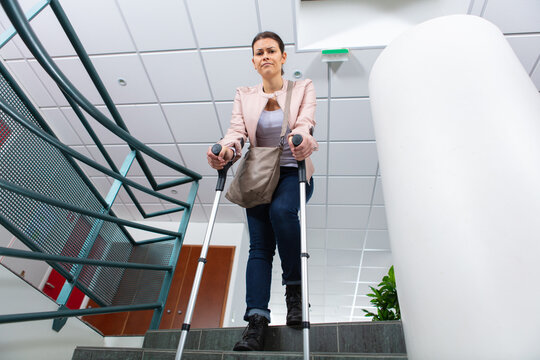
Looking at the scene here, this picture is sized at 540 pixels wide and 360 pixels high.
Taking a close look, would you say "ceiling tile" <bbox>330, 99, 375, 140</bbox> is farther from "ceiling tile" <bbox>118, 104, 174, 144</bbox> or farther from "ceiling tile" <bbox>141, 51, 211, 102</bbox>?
"ceiling tile" <bbox>118, 104, 174, 144</bbox>

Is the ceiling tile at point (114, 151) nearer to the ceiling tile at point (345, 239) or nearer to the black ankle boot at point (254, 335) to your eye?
the ceiling tile at point (345, 239)

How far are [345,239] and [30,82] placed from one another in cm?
496

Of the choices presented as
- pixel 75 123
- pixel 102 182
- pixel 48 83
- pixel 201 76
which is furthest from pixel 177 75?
pixel 102 182

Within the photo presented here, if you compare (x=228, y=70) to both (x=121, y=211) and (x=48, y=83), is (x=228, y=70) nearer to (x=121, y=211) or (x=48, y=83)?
(x=48, y=83)

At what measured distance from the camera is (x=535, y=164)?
71 cm

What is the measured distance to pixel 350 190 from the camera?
14.8 feet

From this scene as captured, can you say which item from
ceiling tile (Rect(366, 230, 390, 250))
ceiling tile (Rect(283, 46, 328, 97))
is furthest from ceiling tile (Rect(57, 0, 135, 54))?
ceiling tile (Rect(366, 230, 390, 250))

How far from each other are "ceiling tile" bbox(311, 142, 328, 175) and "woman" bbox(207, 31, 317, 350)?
Result: 7.67 ft

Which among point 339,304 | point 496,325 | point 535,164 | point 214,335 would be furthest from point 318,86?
point 339,304

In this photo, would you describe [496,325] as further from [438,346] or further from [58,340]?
[58,340]

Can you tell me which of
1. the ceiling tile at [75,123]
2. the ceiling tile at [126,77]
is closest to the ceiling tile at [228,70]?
the ceiling tile at [126,77]

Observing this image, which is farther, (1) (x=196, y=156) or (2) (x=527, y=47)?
(1) (x=196, y=156)

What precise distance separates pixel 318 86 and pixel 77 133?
3178mm

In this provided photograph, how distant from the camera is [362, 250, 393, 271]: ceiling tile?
19.2 ft
